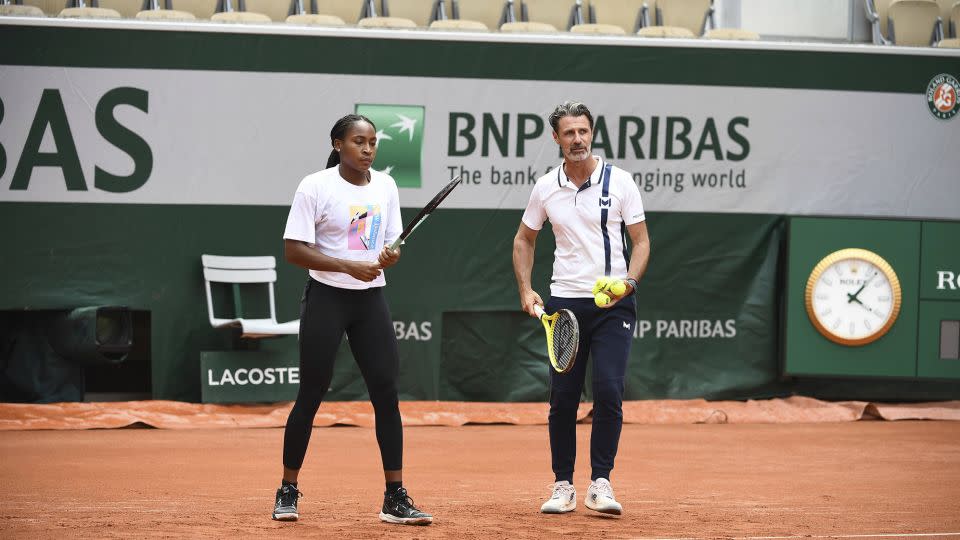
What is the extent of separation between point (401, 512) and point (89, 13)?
613 centimetres

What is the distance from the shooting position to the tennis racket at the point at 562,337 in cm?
519

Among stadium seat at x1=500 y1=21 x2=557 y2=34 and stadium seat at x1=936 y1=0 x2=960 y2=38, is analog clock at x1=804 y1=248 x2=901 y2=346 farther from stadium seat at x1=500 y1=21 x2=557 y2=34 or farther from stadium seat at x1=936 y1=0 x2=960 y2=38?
stadium seat at x1=936 y1=0 x2=960 y2=38

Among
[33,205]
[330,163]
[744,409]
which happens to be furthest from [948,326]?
[33,205]

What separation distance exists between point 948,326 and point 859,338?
782mm

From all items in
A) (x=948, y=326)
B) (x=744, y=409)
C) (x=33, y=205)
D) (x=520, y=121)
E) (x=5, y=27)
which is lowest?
(x=744, y=409)

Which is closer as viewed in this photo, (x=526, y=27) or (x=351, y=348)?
(x=351, y=348)

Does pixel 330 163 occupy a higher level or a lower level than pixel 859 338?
higher

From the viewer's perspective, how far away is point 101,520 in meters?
5.18

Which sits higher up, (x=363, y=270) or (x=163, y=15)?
(x=163, y=15)

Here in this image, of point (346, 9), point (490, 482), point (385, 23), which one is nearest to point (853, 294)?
point (385, 23)

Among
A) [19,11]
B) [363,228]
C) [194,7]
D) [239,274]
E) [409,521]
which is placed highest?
[194,7]

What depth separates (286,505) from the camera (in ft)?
16.7

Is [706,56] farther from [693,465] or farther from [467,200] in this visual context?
[693,465]

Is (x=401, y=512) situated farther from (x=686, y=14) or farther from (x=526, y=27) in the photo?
(x=686, y=14)
